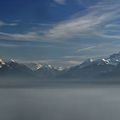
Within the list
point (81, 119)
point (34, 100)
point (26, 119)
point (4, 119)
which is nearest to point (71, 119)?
point (81, 119)

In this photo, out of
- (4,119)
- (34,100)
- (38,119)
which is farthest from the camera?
(34,100)

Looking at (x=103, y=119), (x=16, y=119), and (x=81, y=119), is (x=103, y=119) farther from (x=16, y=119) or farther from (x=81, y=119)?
(x=16, y=119)

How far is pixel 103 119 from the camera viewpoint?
90000 mm

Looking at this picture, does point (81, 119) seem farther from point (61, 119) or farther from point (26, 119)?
point (26, 119)

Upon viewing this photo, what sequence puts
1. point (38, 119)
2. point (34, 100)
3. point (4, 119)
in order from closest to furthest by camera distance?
point (4, 119) < point (38, 119) < point (34, 100)

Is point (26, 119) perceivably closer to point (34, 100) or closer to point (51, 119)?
point (51, 119)

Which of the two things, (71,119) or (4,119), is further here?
(71,119)

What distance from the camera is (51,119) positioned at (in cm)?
8806

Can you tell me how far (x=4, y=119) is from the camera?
267 feet

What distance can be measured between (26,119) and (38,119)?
138 inches

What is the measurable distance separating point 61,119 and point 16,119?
9.69 metres

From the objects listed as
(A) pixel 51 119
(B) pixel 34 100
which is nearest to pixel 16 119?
(A) pixel 51 119

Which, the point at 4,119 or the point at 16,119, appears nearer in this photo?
the point at 4,119

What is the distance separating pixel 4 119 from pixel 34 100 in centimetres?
11342
